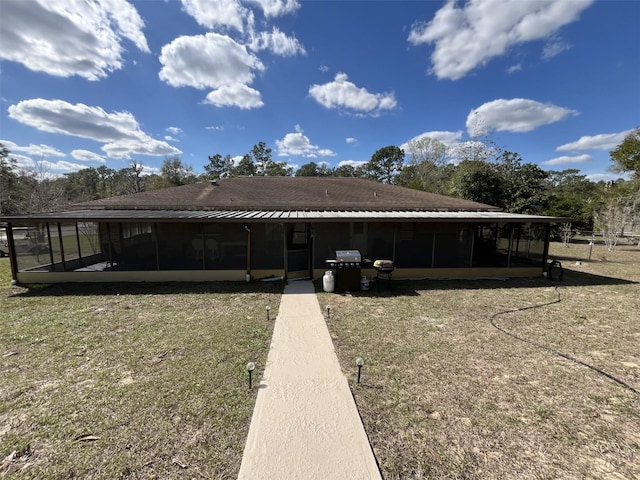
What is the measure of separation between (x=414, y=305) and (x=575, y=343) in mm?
2948

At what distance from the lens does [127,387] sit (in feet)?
11.6

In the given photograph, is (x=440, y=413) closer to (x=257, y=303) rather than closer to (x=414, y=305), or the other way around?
(x=414, y=305)

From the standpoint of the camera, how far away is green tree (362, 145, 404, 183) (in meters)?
40.4

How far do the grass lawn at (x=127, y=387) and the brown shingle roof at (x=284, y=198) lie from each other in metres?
5.42

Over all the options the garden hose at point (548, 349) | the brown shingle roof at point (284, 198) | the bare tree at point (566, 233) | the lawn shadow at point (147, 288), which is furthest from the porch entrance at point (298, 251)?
the bare tree at point (566, 233)

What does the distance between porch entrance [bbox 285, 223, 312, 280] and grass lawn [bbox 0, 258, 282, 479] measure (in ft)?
8.57

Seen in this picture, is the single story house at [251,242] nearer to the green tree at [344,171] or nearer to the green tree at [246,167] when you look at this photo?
the green tree at [246,167]

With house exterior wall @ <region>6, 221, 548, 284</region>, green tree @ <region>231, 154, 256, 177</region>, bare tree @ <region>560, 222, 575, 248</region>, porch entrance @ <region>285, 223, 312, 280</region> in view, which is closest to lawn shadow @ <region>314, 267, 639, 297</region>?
house exterior wall @ <region>6, 221, 548, 284</region>

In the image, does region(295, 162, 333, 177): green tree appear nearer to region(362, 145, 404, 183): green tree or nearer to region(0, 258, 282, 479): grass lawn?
region(362, 145, 404, 183): green tree

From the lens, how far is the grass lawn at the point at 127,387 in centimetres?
251

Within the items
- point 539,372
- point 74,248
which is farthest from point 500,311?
point 74,248

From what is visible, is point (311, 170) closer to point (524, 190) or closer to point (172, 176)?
point (172, 176)

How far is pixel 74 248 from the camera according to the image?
31.7 ft

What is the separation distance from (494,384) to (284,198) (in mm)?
10081
